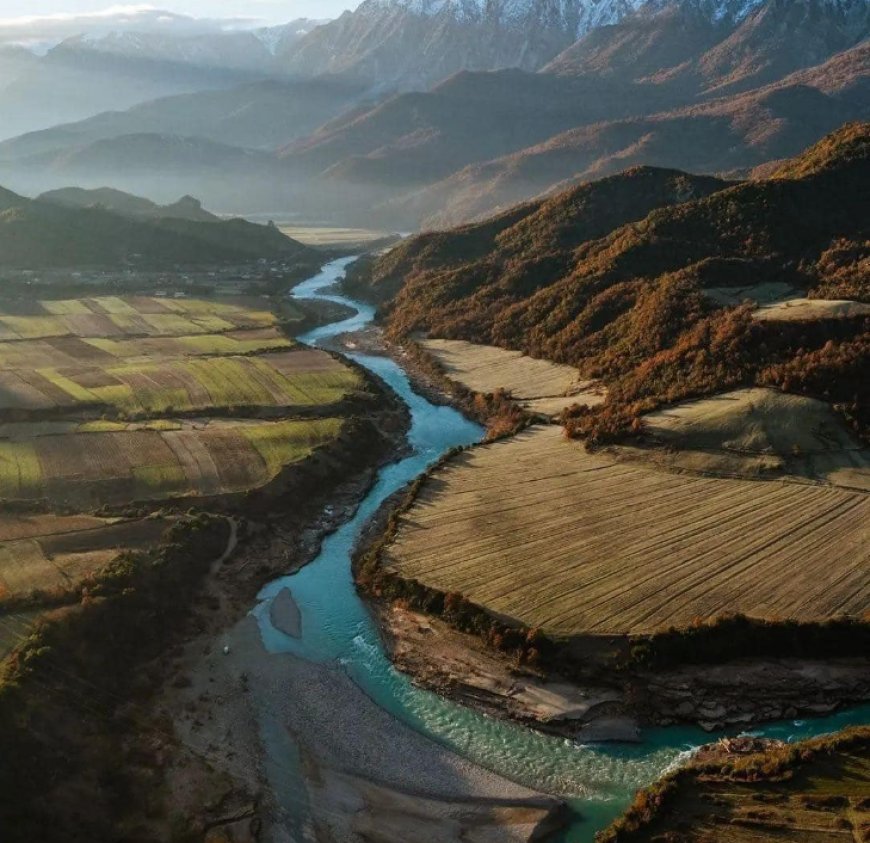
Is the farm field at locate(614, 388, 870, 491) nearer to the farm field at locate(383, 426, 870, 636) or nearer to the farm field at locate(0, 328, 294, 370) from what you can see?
the farm field at locate(383, 426, 870, 636)

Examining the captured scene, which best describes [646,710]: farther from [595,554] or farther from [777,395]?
[777,395]

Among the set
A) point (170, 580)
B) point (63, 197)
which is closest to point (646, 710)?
point (170, 580)

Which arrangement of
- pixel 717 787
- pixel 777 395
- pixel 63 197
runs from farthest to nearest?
pixel 63 197 → pixel 777 395 → pixel 717 787

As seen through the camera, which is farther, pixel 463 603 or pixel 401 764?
pixel 463 603

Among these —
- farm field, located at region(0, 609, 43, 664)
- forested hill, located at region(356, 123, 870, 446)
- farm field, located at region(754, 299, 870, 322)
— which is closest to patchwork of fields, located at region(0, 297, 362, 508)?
→ farm field, located at region(0, 609, 43, 664)

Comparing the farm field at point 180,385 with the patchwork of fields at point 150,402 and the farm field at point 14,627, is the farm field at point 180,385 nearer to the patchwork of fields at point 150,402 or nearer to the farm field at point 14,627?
the patchwork of fields at point 150,402

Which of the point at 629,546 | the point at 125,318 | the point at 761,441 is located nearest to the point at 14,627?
the point at 629,546

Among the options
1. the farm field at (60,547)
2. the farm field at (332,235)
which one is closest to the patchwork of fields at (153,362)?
the farm field at (60,547)

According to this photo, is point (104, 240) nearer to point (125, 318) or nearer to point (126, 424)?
point (125, 318)
